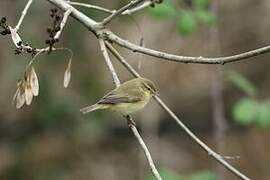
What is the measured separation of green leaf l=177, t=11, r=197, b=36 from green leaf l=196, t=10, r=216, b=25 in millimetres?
58

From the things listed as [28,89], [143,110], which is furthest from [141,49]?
[143,110]

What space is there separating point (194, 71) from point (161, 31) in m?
0.84

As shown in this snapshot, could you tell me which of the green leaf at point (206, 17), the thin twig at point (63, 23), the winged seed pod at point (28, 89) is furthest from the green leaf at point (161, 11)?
the winged seed pod at point (28, 89)

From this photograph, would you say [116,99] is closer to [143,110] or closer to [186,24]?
[186,24]

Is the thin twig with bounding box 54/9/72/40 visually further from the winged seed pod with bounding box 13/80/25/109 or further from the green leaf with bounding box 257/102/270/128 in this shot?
the green leaf with bounding box 257/102/270/128

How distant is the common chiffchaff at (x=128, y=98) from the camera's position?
4.68 meters

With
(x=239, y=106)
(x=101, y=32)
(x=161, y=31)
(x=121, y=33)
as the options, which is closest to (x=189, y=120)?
(x=161, y=31)

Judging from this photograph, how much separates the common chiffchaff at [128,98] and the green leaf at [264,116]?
0.82 m

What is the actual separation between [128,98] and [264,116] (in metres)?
0.97

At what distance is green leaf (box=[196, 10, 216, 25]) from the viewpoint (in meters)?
5.13

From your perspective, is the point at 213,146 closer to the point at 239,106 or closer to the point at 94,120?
the point at 94,120

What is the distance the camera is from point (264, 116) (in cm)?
507

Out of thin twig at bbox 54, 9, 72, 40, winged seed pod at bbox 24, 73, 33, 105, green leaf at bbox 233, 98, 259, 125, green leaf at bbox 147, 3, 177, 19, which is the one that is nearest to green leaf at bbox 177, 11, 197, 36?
green leaf at bbox 147, 3, 177, 19

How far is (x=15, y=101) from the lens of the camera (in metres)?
2.94
